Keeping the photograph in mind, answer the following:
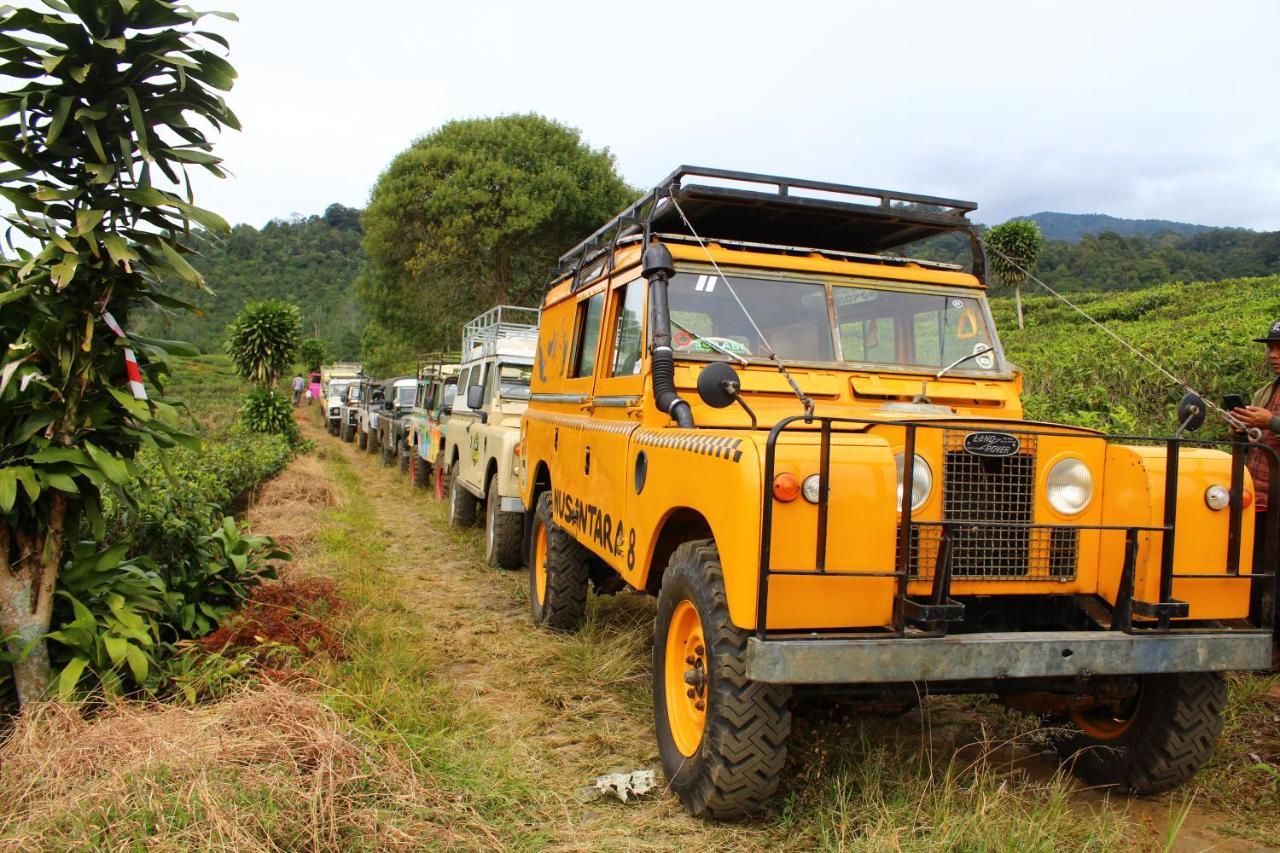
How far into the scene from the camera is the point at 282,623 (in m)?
4.95

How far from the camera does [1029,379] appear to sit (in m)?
11.9

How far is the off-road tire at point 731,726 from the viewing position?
323 centimetres

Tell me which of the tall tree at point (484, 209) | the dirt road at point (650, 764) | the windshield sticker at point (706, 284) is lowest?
the dirt road at point (650, 764)

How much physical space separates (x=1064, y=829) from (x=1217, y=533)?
4.04ft

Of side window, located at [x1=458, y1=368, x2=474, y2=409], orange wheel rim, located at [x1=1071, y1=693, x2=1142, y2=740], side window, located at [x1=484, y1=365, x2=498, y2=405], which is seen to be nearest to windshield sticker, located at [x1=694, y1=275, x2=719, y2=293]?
orange wheel rim, located at [x1=1071, y1=693, x2=1142, y2=740]

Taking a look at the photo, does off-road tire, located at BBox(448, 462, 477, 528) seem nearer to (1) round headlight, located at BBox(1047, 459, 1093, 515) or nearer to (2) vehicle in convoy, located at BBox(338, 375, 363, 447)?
(1) round headlight, located at BBox(1047, 459, 1093, 515)

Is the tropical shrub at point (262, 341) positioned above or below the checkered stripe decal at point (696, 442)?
above

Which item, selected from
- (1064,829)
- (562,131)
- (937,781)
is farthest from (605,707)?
(562,131)

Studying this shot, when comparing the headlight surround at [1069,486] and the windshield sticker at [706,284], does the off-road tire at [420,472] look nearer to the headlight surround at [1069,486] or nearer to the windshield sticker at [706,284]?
the windshield sticker at [706,284]

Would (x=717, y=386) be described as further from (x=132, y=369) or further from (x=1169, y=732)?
(x=132, y=369)

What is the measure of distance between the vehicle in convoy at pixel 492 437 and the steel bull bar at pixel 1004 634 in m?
5.02

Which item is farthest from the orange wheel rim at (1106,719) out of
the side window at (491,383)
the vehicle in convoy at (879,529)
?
the side window at (491,383)

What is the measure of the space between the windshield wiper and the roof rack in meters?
0.72

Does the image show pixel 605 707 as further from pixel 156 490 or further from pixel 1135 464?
pixel 156 490
